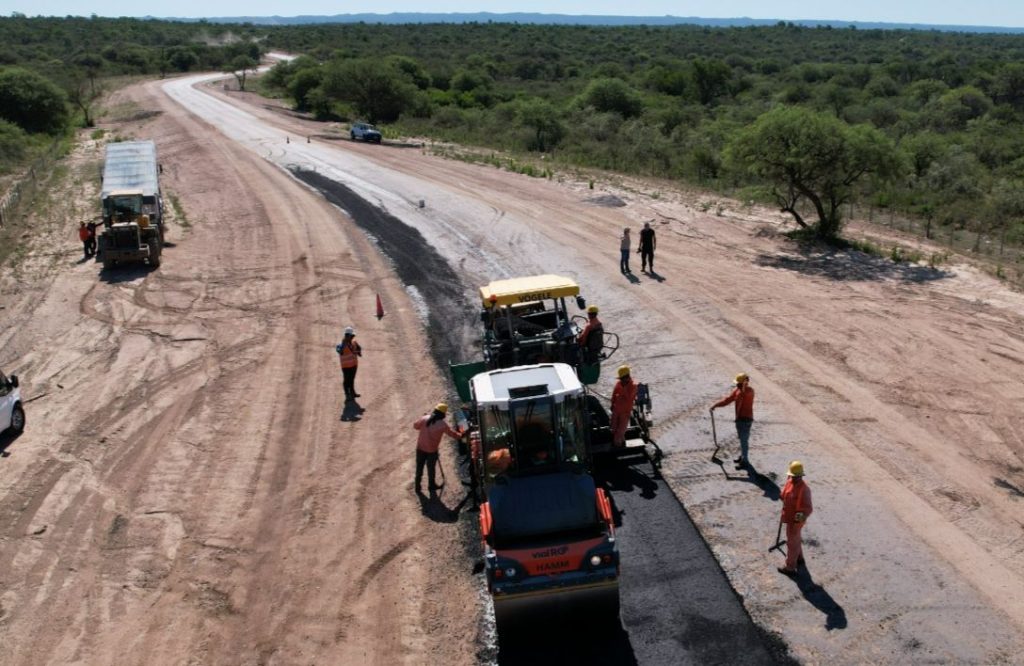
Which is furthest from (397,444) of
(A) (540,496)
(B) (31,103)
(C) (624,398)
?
(B) (31,103)

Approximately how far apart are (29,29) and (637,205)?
147 meters

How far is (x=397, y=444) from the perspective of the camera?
1513cm

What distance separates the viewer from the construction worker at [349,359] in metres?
16.5

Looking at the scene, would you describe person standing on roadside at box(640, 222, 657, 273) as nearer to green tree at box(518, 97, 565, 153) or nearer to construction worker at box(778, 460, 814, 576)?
construction worker at box(778, 460, 814, 576)

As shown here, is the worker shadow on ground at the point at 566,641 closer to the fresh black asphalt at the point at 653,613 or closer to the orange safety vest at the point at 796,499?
the fresh black asphalt at the point at 653,613

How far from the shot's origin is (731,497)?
1279 centimetres

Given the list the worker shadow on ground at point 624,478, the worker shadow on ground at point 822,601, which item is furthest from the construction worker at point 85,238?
the worker shadow on ground at point 822,601

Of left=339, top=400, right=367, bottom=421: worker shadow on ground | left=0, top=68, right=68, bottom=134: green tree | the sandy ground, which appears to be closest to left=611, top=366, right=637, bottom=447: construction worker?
the sandy ground

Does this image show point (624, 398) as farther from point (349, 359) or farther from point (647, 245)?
point (647, 245)

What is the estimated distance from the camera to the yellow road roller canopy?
14.4 m

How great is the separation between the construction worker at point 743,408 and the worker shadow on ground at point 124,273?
60.9ft

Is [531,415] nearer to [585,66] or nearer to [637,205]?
[637,205]

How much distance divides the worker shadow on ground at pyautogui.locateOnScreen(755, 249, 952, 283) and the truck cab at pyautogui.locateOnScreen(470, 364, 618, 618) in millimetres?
16583

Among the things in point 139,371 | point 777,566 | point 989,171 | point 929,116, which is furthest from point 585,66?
point 777,566
